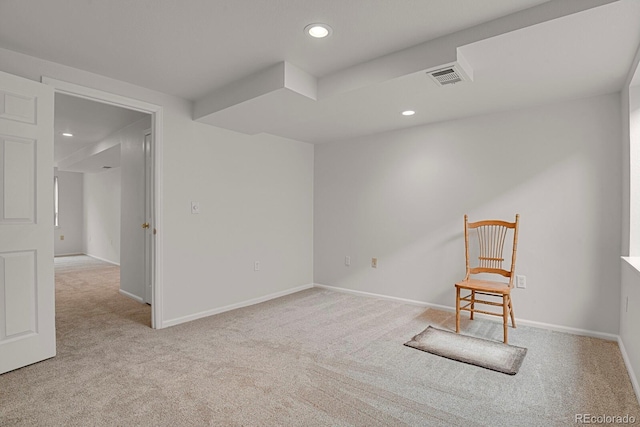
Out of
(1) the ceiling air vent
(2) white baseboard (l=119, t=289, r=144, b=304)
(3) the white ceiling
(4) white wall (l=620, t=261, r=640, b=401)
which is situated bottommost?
(2) white baseboard (l=119, t=289, r=144, b=304)

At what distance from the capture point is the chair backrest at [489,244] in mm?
3295

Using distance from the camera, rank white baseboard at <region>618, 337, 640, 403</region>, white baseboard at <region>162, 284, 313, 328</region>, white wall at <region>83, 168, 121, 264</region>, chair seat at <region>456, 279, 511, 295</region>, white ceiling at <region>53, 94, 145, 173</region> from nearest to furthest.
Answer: white baseboard at <region>618, 337, 640, 403</region>
chair seat at <region>456, 279, 511, 295</region>
white baseboard at <region>162, 284, 313, 328</region>
white ceiling at <region>53, 94, 145, 173</region>
white wall at <region>83, 168, 121, 264</region>

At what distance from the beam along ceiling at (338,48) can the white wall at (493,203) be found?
1.22ft

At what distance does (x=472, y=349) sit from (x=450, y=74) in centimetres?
209

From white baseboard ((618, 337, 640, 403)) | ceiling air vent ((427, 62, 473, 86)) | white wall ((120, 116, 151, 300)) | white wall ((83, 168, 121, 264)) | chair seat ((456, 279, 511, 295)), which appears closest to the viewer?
white baseboard ((618, 337, 640, 403))

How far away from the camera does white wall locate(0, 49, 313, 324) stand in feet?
10.8

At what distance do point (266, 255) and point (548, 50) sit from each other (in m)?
3.40

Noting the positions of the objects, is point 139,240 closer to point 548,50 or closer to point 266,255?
point 266,255

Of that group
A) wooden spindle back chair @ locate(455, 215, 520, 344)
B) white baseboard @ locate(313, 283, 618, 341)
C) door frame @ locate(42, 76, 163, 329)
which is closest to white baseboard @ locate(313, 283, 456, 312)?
white baseboard @ locate(313, 283, 618, 341)

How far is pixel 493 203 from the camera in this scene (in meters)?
3.49

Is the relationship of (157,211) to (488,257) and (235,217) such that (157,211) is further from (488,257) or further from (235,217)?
(488,257)

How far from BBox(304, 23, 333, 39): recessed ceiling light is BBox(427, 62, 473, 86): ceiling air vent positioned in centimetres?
75

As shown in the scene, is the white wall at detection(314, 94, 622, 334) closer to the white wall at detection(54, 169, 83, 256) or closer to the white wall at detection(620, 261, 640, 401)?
the white wall at detection(620, 261, 640, 401)

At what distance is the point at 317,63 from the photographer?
2.60 metres
